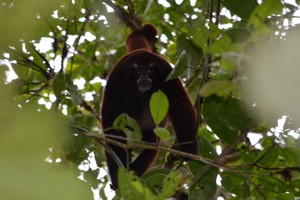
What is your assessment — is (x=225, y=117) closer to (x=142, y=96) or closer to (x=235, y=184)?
(x=235, y=184)

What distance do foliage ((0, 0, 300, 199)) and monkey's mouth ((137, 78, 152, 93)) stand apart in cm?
33

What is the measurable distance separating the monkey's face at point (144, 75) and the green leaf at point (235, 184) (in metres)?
1.24

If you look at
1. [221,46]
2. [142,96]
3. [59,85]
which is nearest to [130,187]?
[221,46]

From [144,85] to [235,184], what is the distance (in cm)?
128

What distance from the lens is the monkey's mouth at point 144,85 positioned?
3.16 metres

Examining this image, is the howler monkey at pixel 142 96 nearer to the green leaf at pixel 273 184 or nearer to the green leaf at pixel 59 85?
the green leaf at pixel 59 85

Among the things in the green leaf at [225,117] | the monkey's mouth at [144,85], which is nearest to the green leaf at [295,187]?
the green leaf at [225,117]

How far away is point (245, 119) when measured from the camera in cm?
192

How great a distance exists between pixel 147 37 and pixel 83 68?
54 centimetres

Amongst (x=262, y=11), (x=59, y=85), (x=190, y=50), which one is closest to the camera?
(x=262, y=11)

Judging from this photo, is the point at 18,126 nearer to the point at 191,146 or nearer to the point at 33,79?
the point at 191,146

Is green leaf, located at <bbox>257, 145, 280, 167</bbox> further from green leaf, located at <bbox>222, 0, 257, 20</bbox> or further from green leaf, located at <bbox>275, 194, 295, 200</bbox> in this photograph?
green leaf, located at <bbox>222, 0, 257, 20</bbox>

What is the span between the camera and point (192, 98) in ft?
9.78

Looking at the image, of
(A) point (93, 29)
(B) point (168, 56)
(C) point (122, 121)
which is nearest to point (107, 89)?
(A) point (93, 29)
